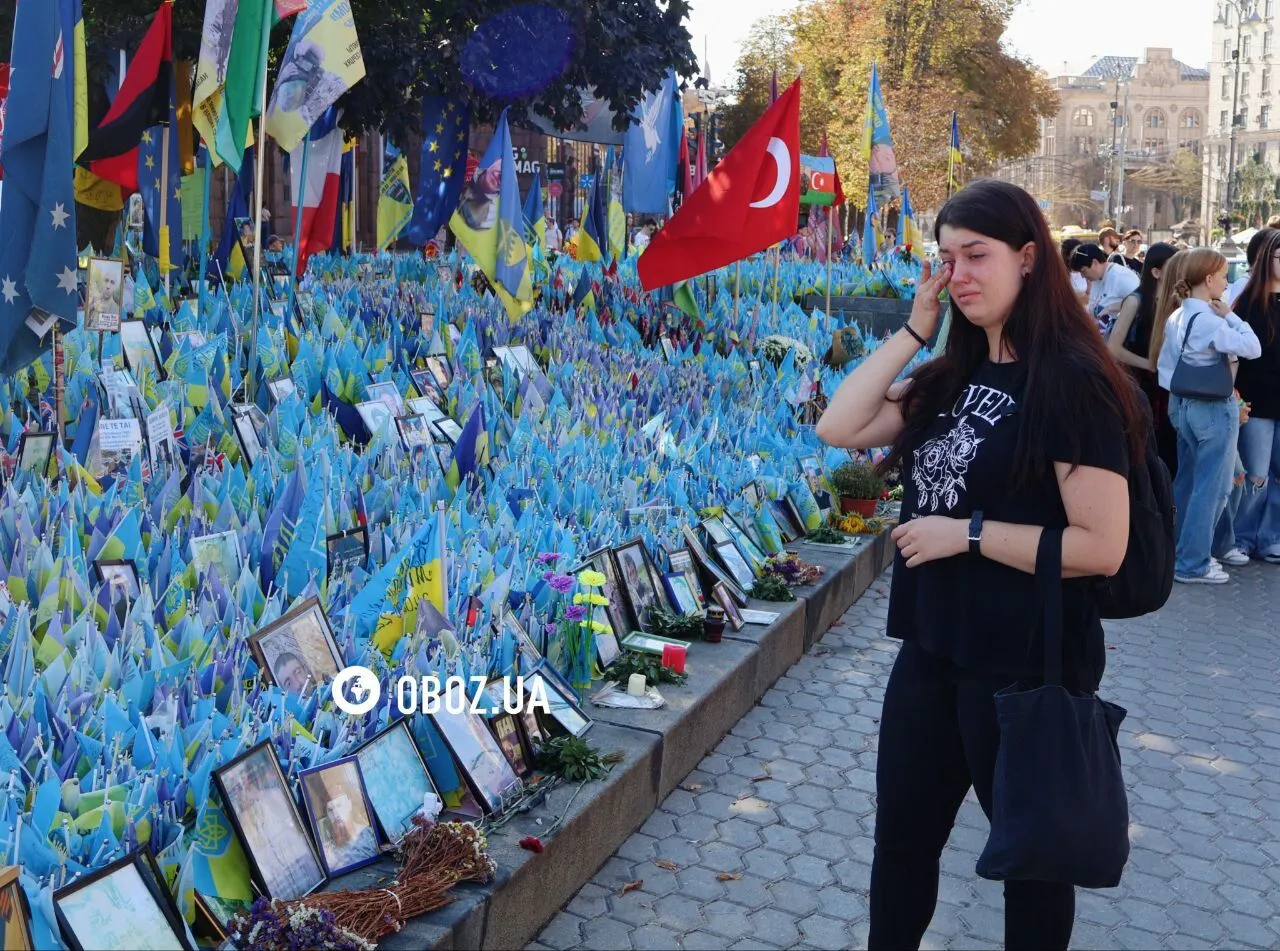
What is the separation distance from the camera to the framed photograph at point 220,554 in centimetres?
423

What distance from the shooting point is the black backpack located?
264 centimetres

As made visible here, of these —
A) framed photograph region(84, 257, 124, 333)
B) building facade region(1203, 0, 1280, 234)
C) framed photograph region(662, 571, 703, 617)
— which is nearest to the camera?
framed photograph region(662, 571, 703, 617)

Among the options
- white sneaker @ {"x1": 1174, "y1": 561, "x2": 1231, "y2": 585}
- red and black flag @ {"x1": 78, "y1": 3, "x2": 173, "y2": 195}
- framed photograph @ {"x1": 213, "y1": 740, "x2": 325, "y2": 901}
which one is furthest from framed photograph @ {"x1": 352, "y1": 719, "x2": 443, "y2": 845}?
white sneaker @ {"x1": 1174, "y1": 561, "x2": 1231, "y2": 585}

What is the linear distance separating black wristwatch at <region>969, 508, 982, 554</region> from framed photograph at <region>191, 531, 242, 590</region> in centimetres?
248

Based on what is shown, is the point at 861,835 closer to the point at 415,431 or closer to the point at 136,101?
the point at 415,431

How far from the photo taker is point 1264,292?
26.1ft

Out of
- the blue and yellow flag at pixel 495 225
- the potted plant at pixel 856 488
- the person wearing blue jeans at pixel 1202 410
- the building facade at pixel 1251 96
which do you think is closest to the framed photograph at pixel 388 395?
the blue and yellow flag at pixel 495 225

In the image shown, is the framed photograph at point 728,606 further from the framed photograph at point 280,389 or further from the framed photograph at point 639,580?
the framed photograph at point 280,389

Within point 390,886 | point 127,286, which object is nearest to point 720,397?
point 127,286

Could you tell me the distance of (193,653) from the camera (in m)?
3.56

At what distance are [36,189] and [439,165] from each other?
19.8 feet

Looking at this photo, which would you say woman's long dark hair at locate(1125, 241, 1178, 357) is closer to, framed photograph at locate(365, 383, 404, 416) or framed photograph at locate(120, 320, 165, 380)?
framed photograph at locate(365, 383, 404, 416)

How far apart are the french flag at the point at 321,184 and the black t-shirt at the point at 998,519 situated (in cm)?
840

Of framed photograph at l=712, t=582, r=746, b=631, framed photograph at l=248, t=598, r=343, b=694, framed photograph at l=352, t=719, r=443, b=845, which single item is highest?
framed photograph at l=248, t=598, r=343, b=694
